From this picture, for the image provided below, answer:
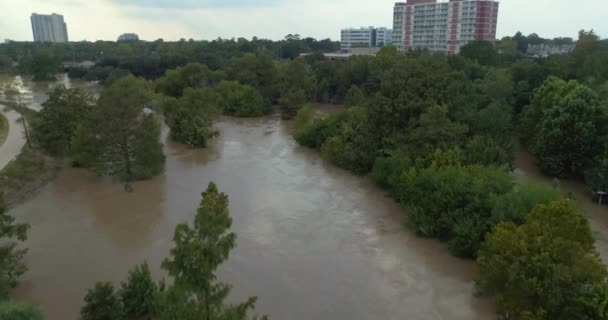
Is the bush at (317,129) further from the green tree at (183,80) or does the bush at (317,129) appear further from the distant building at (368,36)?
the distant building at (368,36)

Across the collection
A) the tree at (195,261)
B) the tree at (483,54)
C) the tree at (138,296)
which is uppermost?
the tree at (483,54)

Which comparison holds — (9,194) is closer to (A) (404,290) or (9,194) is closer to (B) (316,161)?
(B) (316,161)

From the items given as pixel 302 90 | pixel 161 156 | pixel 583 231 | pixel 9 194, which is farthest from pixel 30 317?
pixel 302 90

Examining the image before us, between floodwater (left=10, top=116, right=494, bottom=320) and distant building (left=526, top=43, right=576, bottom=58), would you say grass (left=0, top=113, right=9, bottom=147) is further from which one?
distant building (left=526, top=43, right=576, bottom=58)

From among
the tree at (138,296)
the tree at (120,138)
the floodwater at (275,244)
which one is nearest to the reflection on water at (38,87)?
the tree at (120,138)

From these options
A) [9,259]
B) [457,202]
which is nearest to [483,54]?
[457,202]

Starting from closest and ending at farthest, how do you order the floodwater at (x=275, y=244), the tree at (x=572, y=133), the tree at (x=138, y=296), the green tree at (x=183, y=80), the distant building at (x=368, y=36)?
the tree at (x=138, y=296)
the floodwater at (x=275, y=244)
the tree at (x=572, y=133)
the green tree at (x=183, y=80)
the distant building at (x=368, y=36)

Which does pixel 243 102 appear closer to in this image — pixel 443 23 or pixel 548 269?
pixel 548 269

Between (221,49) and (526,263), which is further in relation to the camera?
(221,49)
